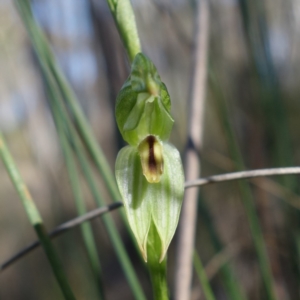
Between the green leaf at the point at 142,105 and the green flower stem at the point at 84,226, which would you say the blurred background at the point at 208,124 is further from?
the green leaf at the point at 142,105

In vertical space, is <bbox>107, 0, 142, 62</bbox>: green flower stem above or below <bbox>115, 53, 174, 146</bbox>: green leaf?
above

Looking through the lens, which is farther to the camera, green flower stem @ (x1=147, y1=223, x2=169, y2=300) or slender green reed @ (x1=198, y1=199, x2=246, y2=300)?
slender green reed @ (x1=198, y1=199, x2=246, y2=300)

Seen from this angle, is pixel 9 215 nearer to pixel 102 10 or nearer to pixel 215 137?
pixel 215 137

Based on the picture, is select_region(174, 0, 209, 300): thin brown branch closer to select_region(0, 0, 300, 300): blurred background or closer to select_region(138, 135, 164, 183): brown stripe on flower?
select_region(0, 0, 300, 300): blurred background

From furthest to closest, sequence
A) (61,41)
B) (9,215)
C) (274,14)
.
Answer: (9,215), (274,14), (61,41)

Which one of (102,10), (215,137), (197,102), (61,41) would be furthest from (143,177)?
(215,137)

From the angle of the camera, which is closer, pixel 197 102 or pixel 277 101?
pixel 197 102

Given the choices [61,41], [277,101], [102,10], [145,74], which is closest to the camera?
[145,74]

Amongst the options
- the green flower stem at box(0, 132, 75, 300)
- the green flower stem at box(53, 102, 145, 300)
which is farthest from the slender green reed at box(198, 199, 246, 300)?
the green flower stem at box(0, 132, 75, 300)
